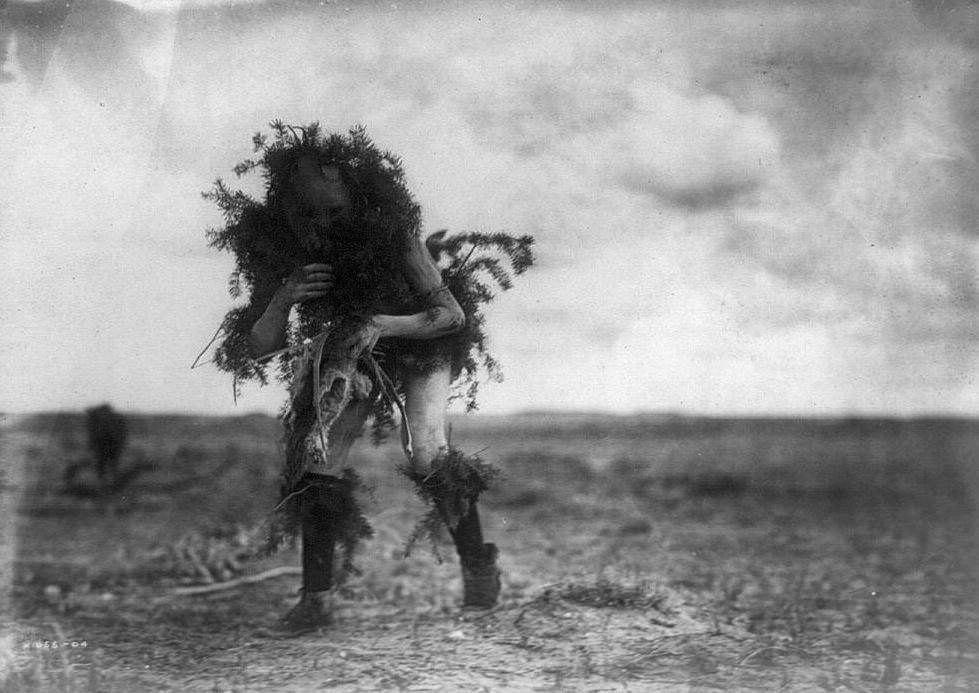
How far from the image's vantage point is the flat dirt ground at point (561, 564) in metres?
2.75

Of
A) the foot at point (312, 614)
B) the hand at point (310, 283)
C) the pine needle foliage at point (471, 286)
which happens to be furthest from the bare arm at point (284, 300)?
the foot at point (312, 614)

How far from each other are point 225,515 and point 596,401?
1.36 m

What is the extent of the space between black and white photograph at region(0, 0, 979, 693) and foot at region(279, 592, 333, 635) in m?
0.02

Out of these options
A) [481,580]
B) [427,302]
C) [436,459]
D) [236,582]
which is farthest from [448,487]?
[236,582]

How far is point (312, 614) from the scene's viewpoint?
9.16 ft

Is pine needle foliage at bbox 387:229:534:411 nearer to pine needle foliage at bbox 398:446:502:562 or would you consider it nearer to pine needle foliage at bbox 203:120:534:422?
pine needle foliage at bbox 203:120:534:422

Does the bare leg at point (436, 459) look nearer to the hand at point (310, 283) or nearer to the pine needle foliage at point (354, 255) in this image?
the pine needle foliage at point (354, 255)

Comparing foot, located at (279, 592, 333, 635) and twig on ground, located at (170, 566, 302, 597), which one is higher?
twig on ground, located at (170, 566, 302, 597)

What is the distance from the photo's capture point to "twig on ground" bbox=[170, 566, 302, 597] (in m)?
2.81

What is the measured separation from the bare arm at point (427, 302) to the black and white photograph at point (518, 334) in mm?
11

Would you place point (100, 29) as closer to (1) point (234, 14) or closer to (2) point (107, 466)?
(1) point (234, 14)

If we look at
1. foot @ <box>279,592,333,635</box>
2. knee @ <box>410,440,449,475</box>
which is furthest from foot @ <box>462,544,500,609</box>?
foot @ <box>279,592,333,635</box>

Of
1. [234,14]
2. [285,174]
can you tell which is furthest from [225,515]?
[234,14]

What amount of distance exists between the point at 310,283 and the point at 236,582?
1.08 m
